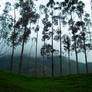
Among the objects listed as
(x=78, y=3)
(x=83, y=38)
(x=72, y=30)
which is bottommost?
(x=83, y=38)

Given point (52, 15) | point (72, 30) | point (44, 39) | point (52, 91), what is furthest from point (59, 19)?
point (52, 91)

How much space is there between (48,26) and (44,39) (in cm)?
492

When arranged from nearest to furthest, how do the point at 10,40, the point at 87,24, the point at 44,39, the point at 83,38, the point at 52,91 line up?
1. the point at 52,91
2. the point at 10,40
3. the point at 83,38
4. the point at 87,24
5. the point at 44,39

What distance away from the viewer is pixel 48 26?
35250 millimetres

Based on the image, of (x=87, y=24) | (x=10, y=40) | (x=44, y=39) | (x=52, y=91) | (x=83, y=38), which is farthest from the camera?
(x=44, y=39)

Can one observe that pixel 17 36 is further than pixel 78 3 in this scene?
No

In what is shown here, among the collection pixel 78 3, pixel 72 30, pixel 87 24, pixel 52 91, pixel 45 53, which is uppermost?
pixel 78 3

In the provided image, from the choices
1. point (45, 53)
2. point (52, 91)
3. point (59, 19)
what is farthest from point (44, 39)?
point (52, 91)

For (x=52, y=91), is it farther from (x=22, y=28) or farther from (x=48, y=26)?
(x=48, y=26)

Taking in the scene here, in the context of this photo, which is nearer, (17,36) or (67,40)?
(17,36)

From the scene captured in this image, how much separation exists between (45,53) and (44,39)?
465 centimetres

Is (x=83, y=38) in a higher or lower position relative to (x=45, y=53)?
higher

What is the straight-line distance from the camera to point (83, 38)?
106 feet

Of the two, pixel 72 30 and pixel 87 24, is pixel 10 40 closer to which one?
pixel 72 30
